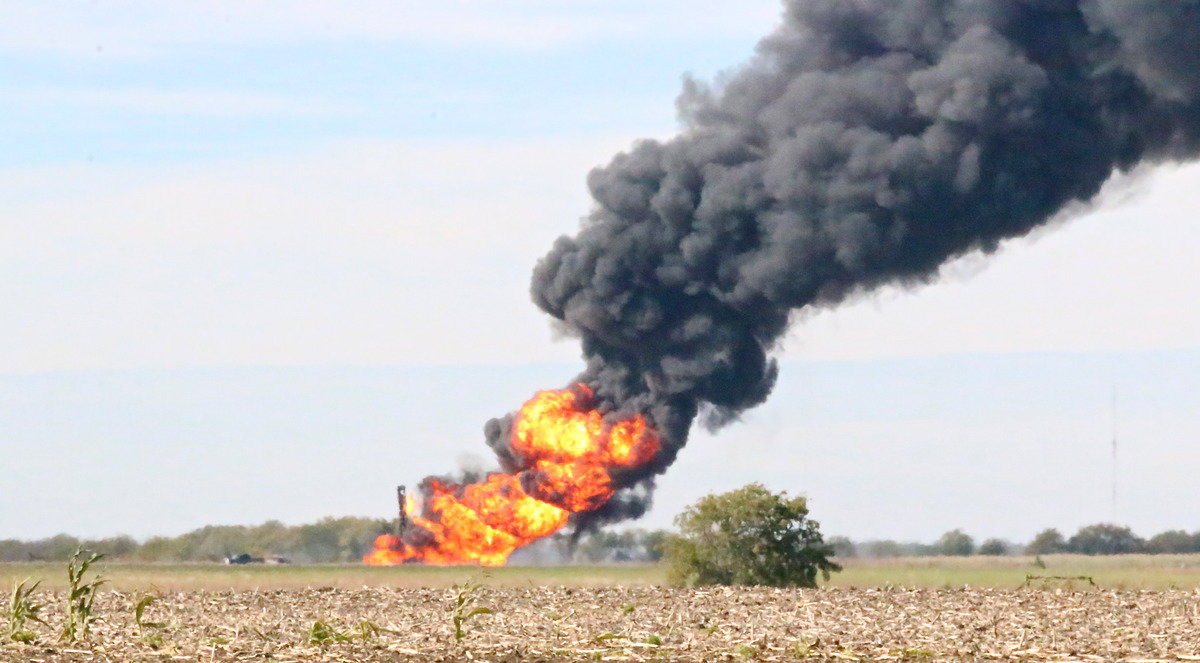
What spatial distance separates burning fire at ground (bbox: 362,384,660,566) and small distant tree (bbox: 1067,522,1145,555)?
44.8m

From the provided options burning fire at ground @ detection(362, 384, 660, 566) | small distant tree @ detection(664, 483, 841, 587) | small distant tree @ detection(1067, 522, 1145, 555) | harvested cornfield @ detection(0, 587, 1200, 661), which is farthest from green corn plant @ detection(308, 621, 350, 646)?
small distant tree @ detection(1067, 522, 1145, 555)

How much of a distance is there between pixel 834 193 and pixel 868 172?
1.44m

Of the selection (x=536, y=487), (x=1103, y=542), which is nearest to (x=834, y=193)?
(x=536, y=487)

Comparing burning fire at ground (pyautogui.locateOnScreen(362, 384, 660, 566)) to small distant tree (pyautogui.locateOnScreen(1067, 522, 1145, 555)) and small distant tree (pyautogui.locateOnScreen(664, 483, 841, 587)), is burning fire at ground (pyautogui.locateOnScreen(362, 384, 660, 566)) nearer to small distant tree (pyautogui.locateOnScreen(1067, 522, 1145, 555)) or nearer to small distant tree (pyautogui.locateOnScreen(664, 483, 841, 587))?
small distant tree (pyautogui.locateOnScreen(664, 483, 841, 587))

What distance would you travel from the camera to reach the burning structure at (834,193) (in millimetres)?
56250

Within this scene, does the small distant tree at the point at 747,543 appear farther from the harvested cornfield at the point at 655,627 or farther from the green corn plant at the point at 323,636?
the green corn plant at the point at 323,636

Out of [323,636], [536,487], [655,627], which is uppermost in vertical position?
[536,487]

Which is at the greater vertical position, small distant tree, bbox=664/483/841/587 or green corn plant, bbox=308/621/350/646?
small distant tree, bbox=664/483/841/587

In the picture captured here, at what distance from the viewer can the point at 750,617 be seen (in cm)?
3578

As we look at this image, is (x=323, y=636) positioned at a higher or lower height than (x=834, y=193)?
lower

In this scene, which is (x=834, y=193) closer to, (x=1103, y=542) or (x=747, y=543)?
(x=747, y=543)

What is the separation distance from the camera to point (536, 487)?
224 feet

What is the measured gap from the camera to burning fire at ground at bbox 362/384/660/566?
216ft

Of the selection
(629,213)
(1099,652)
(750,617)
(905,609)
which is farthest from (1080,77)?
(1099,652)
